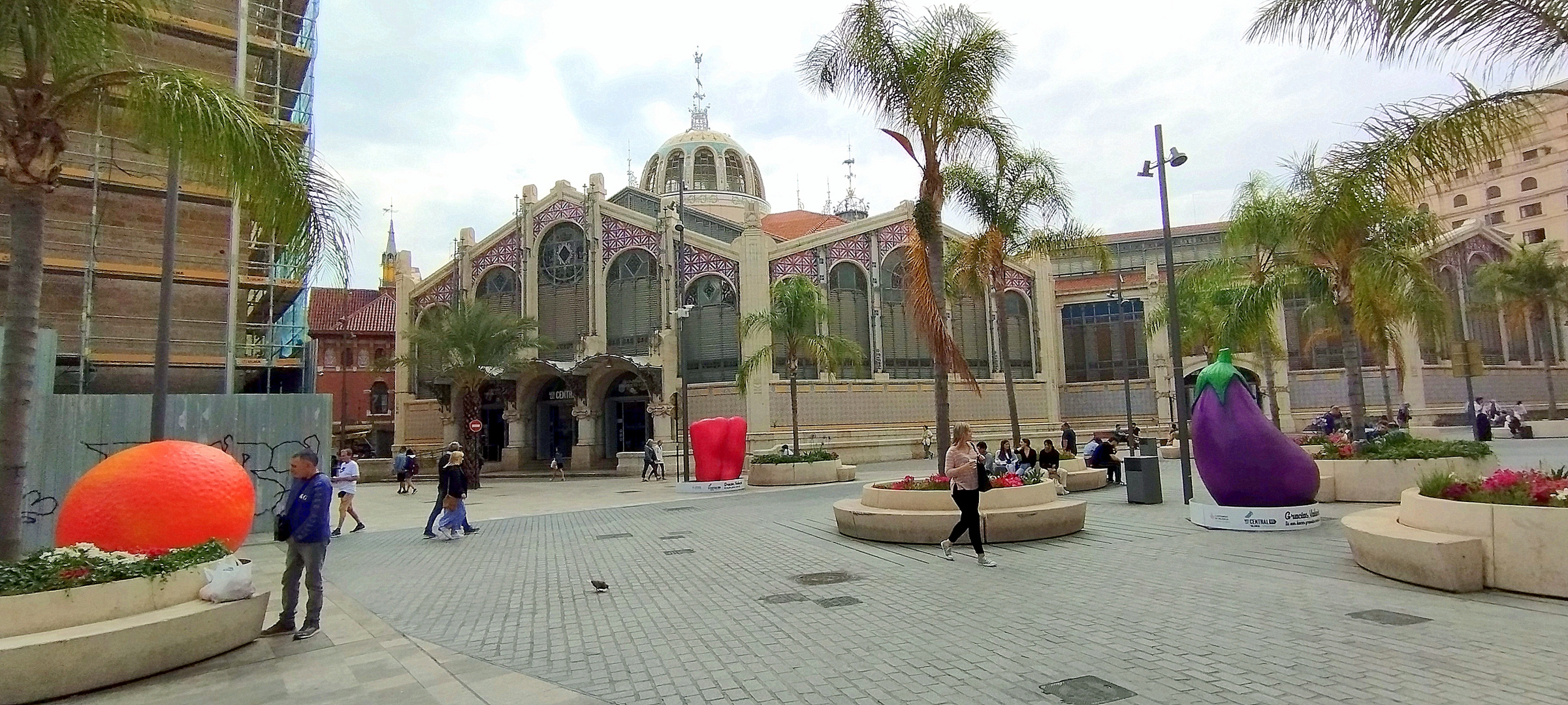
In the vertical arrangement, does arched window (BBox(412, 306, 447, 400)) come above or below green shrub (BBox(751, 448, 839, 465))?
above

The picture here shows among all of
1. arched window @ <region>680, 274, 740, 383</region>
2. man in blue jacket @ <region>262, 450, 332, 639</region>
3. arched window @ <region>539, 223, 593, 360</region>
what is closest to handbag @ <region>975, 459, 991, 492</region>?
man in blue jacket @ <region>262, 450, 332, 639</region>

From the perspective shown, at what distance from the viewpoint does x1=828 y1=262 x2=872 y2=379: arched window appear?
118 ft

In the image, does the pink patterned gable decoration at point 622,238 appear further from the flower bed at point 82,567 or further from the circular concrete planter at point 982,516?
the flower bed at point 82,567

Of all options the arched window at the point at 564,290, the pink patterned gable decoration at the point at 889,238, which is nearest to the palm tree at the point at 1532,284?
the pink patterned gable decoration at the point at 889,238

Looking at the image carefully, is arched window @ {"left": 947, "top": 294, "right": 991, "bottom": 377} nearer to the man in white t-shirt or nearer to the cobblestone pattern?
the cobblestone pattern

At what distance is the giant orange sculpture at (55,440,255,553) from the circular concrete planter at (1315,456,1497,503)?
48.2 feet

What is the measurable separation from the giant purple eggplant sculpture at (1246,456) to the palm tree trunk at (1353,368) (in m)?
4.89

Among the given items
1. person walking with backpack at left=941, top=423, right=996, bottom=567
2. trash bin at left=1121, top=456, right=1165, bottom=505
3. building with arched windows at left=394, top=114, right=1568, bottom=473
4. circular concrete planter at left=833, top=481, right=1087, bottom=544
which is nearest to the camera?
person walking with backpack at left=941, top=423, right=996, bottom=567

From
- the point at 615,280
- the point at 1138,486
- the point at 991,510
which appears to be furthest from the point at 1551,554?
the point at 615,280

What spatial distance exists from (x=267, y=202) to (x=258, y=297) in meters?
21.4

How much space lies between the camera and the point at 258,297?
85.5 ft

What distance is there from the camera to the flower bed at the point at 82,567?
5.82 metres

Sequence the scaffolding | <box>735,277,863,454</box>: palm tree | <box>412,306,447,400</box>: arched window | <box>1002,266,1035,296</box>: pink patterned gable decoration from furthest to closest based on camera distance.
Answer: <box>1002,266,1035,296</box>: pink patterned gable decoration, <box>412,306,447,400</box>: arched window, <box>735,277,863,454</box>: palm tree, the scaffolding

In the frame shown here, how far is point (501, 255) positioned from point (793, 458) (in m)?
21.6
